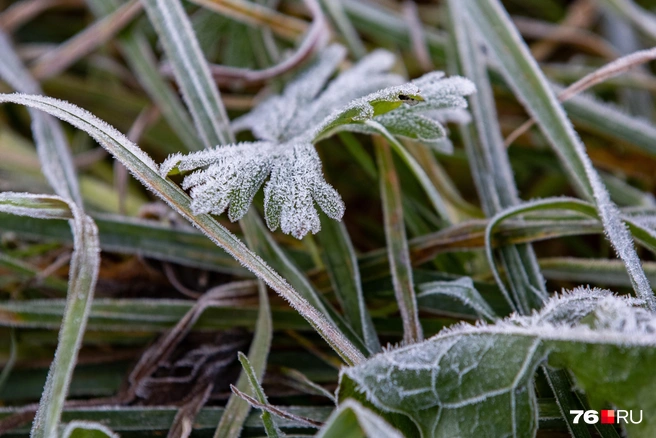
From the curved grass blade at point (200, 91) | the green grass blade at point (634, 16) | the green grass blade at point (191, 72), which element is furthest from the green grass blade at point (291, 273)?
the green grass blade at point (634, 16)

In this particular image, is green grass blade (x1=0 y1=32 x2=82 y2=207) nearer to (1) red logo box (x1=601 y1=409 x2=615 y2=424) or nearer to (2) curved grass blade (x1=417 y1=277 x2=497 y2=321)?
(2) curved grass blade (x1=417 y1=277 x2=497 y2=321)

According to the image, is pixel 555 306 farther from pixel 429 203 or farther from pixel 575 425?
pixel 429 203

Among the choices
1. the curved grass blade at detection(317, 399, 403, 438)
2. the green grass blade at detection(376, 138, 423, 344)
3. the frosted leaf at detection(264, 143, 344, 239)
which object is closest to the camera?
the curved grass blade at detection(317, 399, 403, 438)

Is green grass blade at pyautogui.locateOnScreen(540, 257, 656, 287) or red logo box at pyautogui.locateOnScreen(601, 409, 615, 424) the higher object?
green grass blade at pyautogui.locateOnScreen(540, 257, 656, 287)

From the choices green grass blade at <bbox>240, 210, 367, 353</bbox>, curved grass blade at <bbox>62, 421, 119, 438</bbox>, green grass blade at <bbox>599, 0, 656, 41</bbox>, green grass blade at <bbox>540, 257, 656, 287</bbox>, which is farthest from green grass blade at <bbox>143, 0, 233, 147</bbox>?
green grass blade at <bbox>599, 0, 656, 41</bbox>

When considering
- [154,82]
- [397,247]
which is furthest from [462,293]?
[154,82]

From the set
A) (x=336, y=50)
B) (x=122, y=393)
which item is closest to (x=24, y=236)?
(x=122, y=393)

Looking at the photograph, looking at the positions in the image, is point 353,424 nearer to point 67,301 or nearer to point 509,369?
point 509,369

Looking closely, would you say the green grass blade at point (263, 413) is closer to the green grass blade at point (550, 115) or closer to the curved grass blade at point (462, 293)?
the curved grass blade at point (462, 293)
